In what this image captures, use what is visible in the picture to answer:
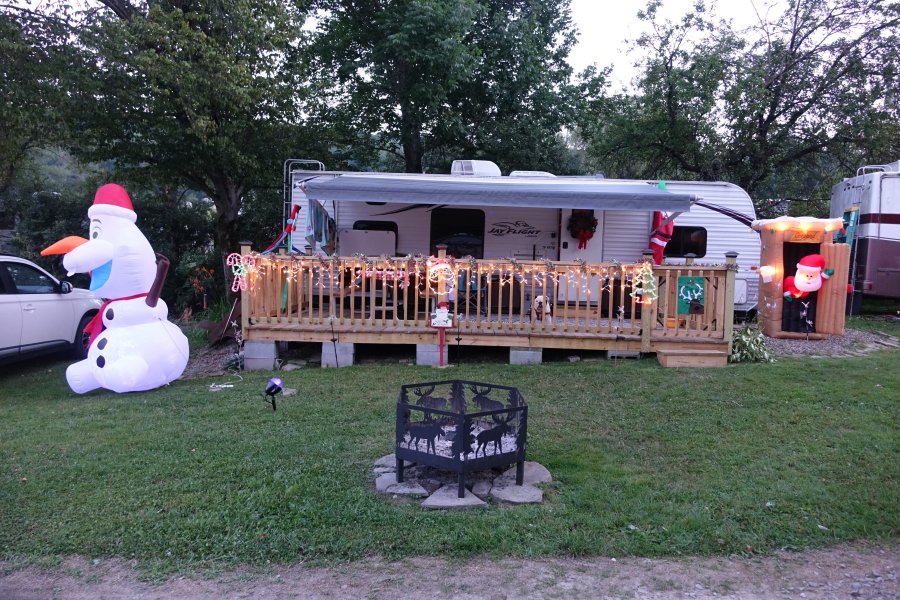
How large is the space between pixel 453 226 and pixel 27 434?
7.21 m

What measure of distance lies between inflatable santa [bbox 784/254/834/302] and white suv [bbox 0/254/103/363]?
34.2ft

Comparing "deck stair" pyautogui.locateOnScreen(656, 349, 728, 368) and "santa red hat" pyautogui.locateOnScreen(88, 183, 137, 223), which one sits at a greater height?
"santa red hat" pyautogui.locateOnScreen(88, 183, 137, 223)

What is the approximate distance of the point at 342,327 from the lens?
875 cm

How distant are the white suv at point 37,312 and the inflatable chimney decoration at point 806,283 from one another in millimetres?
10205

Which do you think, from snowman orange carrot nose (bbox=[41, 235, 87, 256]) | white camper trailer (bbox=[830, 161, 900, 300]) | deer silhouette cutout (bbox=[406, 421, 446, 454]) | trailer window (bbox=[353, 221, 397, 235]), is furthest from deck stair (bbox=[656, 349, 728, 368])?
white camper trailer (bbox=[830, 161, 900, 300])

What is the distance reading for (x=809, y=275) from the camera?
1002cm

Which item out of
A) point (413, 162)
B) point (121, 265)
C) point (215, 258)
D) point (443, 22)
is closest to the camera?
point (121, 265)

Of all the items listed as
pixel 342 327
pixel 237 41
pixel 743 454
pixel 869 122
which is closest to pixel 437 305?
pixel 342 327

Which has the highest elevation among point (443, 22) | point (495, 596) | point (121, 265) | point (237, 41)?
point (443, 22)

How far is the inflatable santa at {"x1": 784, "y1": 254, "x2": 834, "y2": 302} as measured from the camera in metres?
10.0

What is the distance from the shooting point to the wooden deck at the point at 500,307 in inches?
332

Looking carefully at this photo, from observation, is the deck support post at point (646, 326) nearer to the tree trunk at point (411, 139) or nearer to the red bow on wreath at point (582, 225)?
the red bow on wreath at point (582, 225)

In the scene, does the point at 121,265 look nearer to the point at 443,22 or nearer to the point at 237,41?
the point at 237,41

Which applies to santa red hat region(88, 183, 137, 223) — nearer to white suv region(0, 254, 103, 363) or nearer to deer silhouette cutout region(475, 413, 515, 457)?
white suv region(0, 254, 103, 363)
